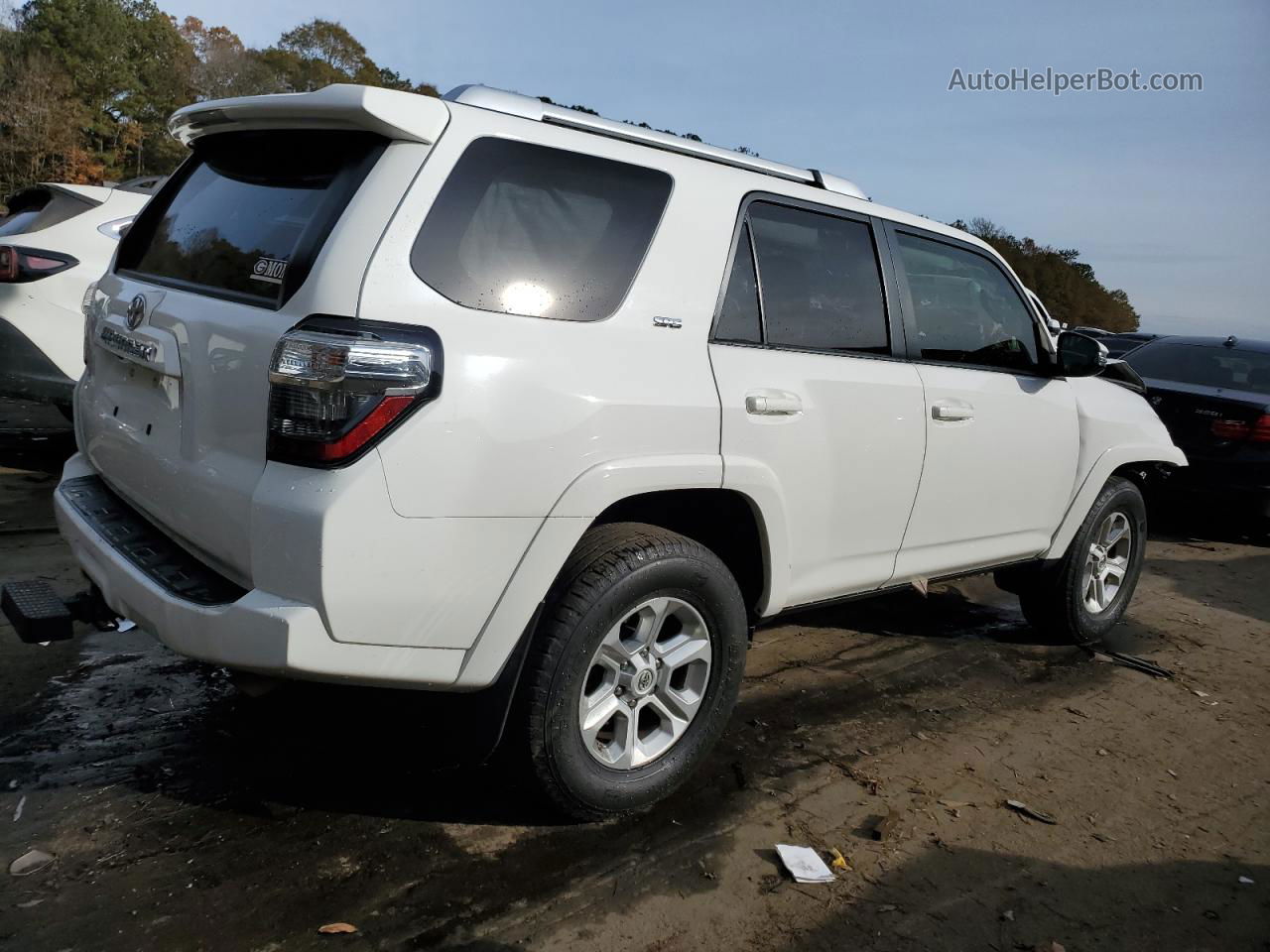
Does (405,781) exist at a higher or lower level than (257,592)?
lower

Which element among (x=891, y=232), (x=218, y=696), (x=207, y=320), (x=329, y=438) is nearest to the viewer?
(x=329, y=438)

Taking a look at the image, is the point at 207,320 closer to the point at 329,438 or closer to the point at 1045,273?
the point at 329,438

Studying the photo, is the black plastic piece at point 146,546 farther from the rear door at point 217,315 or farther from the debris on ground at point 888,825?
the debris on ground at point 888,825

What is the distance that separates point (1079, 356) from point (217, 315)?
138 inches

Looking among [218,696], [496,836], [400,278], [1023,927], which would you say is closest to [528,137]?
[400,278]

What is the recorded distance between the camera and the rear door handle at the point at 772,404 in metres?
3.16

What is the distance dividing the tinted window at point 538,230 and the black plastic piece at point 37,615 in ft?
4.54

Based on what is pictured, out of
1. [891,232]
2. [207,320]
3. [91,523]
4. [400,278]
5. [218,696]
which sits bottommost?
[218,696]

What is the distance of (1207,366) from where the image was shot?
877cm

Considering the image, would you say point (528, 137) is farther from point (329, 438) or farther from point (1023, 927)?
point (1023, 927)

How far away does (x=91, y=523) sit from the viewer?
9.93 feet

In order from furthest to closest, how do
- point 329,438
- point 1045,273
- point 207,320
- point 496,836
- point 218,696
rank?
point 1045,273 < point 218,696 < point 496,836 < point 207,320 < point 329,438

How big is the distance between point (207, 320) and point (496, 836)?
161cm

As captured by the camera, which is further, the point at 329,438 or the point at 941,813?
the point at 941,813
